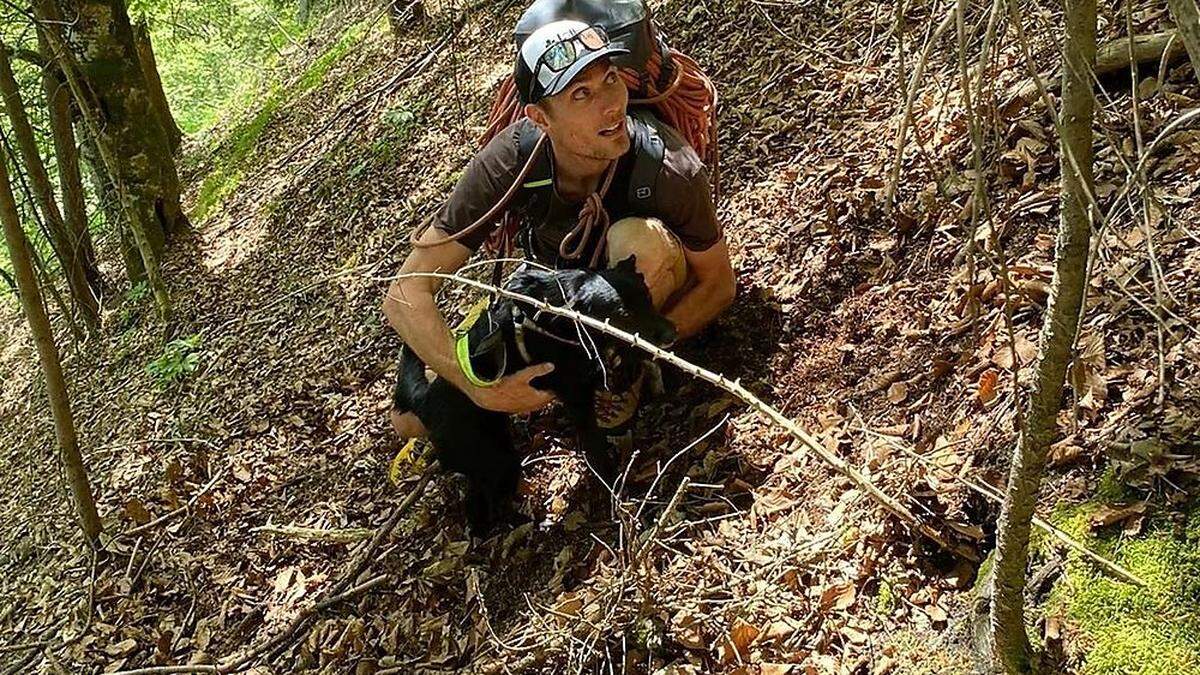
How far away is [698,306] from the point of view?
12.0ft

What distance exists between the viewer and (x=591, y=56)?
10.2 feet

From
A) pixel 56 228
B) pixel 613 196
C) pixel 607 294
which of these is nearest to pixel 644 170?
pixel 613 196

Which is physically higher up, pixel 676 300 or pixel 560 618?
pixel 676 300

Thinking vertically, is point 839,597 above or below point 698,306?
below

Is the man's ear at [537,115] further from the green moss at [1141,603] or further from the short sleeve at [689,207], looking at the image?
the green moss at [1141,603]

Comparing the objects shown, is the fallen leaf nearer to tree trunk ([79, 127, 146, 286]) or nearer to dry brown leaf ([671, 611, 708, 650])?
dry brown leaf ([671, 611, 708, 650])

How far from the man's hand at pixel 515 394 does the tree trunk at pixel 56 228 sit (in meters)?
3.57

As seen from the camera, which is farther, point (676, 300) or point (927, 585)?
point (676, 300)

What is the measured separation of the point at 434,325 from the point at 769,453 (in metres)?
1.31

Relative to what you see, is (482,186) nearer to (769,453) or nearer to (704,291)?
(704,291)

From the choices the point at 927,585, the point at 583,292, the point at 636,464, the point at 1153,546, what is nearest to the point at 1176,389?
the point at 1153,546

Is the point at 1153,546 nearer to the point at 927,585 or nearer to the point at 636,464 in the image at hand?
the point at 927,585

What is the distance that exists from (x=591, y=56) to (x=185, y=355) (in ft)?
14.9

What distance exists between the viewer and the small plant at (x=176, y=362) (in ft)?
20.5
